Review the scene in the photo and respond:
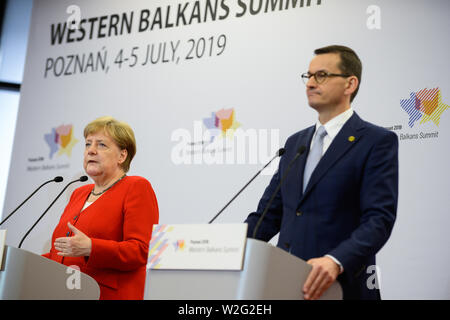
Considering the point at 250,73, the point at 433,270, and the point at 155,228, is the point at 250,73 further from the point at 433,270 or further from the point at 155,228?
the point at 155,228

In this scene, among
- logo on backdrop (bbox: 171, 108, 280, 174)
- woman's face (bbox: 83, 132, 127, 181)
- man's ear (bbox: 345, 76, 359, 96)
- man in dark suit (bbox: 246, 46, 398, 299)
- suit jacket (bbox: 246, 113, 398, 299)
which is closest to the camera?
man in dark suit (bbox: 246, 46, 398, 299)

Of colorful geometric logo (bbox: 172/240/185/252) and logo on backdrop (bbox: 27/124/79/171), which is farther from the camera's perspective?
logo on backdrop (bbox: 27/124/79/171)

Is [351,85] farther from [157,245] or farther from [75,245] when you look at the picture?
[75,245]

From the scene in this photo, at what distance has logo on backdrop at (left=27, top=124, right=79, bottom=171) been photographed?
4.98 meters

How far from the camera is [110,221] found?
9.65ft

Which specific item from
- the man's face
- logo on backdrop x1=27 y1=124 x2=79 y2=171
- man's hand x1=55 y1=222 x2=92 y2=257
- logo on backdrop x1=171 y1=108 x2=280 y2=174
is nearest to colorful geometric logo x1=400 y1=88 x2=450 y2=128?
logo on backdrop x1=171 y1=108 x2=280 y2=174

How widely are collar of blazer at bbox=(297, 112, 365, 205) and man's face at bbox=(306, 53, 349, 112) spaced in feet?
0.41

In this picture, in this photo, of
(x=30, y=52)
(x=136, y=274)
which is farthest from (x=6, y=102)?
(x=136, y=274)

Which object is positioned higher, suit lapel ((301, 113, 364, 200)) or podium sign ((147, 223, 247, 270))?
suit lapel ((301, 113, 364, 200))

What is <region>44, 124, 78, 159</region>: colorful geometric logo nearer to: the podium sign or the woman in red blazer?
the woman in red blazer

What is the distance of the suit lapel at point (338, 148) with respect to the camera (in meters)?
2.25

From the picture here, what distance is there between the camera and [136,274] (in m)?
2.91

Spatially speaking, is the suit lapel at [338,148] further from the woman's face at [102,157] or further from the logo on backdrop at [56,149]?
the logo on backdrop at [56,149]
